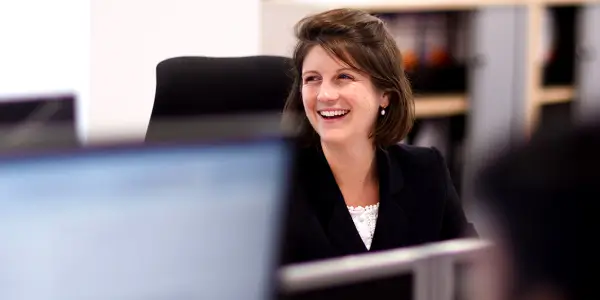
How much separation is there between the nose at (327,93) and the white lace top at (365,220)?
0.26 meters

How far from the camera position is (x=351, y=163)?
5.90 ft

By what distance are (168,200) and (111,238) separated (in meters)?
0.06

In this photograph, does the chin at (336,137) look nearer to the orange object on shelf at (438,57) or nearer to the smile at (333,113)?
the smile at (333,113)

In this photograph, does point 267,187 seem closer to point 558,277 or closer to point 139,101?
point 558,277

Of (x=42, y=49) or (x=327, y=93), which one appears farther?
(x=42, y=49)

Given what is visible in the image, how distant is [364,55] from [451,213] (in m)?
0.39

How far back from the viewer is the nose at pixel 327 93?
184 centimetres

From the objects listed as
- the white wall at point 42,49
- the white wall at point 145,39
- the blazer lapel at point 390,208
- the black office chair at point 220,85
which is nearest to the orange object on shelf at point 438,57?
the white wall at point 145,39

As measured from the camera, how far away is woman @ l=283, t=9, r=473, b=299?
1.71 meters

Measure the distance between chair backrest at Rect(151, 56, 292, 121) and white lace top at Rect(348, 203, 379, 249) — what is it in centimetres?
37

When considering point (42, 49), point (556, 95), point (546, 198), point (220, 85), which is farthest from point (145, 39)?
point (546, 198)

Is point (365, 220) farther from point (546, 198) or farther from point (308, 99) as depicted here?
point (546, 198)

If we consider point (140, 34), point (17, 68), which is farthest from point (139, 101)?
point (17, 68)

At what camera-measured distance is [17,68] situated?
3.15 m
